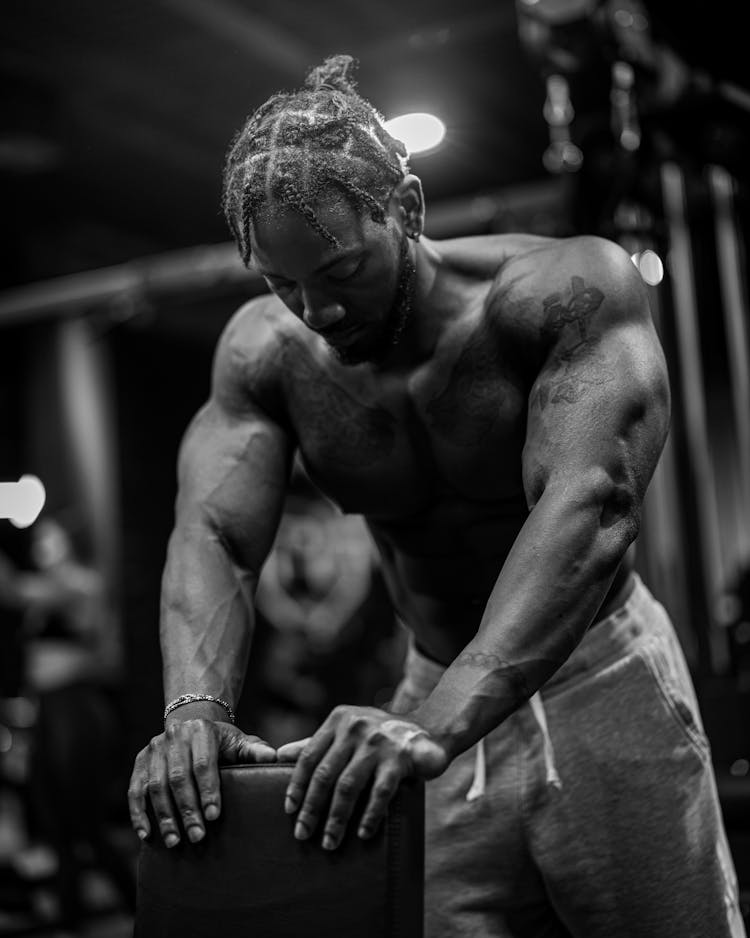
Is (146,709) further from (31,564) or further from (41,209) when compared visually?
(41,209)

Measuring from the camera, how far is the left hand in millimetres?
Result: 1144

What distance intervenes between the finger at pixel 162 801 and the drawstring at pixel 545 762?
0.55 metres

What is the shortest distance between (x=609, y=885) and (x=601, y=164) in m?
2.37

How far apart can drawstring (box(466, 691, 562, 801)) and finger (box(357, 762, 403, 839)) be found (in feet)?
1.82

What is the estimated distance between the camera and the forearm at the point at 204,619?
4.91ft

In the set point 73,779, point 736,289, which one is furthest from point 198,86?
point 73,779

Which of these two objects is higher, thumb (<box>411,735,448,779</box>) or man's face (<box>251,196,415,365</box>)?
man's face (<box>251,196,415,365</box>)

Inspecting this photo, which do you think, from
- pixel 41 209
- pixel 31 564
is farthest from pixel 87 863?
pixel 41 209

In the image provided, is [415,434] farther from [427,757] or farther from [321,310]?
[427,757]

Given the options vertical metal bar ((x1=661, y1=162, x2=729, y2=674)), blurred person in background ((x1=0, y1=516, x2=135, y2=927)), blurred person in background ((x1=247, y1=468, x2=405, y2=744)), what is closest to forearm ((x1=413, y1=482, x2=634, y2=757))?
vertical metal bar ((x1=661, y1=162, x2=729, y2=674))

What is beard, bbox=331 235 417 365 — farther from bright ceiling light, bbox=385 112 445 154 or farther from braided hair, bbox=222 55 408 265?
bright ceiling light, bbox=385 112 445 154

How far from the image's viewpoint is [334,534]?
281 inches

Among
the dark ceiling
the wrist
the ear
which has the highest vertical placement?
the dark ceiling

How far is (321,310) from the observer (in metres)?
1.48
